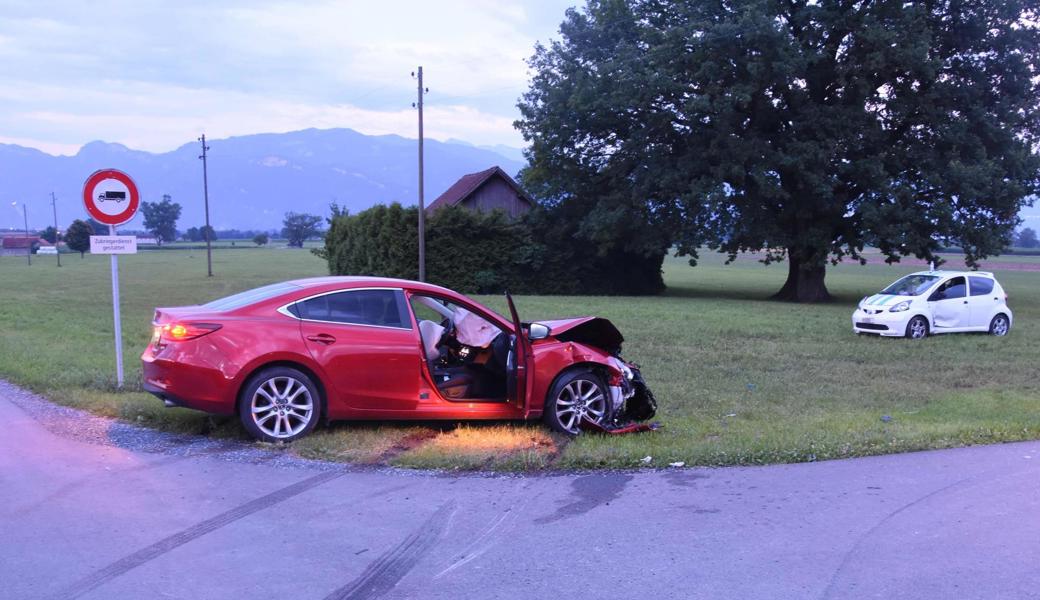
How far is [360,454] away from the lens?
7.15 meters

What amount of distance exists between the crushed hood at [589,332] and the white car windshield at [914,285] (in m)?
12.3

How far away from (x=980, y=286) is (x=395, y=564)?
1776 centimetres

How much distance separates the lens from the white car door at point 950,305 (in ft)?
59.6

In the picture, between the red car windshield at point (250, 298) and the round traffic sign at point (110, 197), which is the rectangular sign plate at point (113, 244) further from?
the red car windshield at point (250, 298)

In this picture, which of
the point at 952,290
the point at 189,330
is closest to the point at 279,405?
the point at 189,330

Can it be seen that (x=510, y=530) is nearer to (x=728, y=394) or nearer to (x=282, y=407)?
(x=282, y=407)

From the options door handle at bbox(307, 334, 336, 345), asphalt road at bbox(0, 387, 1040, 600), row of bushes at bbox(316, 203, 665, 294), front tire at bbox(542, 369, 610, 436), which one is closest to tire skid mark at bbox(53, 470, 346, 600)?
asphalt road at bbox(0, 387, 1040, 600)

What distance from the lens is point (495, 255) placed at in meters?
37.8

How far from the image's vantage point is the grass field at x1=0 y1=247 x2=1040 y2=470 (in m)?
7.32

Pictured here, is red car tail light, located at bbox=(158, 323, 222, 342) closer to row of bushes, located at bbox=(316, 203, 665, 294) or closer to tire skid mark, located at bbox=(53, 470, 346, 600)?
tire skid mark, located at bbox=(53, 470, 346, 600)

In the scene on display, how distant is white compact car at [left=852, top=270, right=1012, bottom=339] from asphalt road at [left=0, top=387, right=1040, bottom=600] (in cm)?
1124

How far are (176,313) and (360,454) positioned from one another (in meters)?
2.19

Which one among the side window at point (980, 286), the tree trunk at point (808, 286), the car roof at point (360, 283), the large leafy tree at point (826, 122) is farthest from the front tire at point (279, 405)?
the tree trunk at point (808, 286)

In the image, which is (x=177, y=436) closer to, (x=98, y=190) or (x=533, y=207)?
(x=98, y=190)
